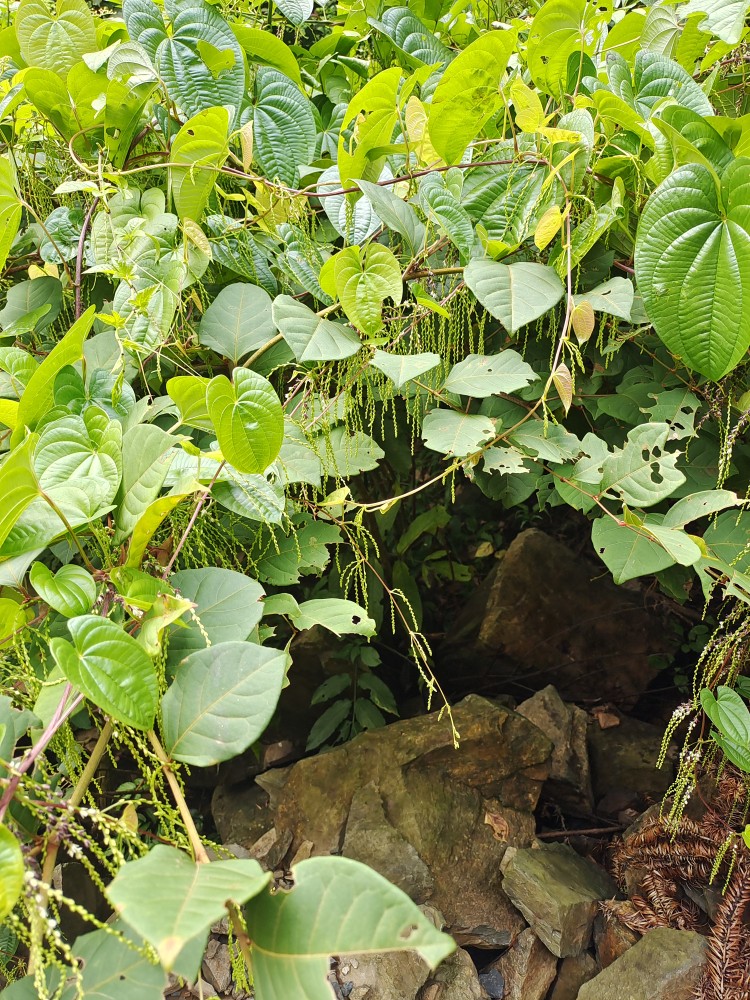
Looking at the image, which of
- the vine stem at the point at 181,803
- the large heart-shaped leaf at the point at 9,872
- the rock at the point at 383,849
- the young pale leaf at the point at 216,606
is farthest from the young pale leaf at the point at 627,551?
the rock at the point at 383,849

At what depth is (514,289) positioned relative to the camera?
0.81 metres

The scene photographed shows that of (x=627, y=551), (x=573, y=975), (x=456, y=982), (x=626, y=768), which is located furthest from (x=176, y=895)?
(x=626, y=768)

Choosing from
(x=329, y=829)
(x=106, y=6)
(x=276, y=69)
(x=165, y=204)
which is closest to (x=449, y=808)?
(x=329, y=829)

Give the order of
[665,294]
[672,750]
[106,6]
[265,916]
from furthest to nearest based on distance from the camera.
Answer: [106,6] → [672,750] → [665,294] → [265,916]

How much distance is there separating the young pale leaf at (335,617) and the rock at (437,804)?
77cm

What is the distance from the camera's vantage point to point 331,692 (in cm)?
177

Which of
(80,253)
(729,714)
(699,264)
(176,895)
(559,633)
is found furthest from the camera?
(559,633)

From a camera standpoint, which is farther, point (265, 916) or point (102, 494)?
point (102, 494)

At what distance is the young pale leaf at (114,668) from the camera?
546 mm

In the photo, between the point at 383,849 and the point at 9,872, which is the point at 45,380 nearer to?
the point at 9,872

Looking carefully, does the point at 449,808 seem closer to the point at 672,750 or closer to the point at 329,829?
the point at 329,829

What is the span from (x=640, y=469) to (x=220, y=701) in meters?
0.58

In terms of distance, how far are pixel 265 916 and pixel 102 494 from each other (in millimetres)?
395

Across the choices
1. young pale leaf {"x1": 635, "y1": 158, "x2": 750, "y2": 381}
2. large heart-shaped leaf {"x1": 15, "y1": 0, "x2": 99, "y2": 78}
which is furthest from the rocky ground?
large heart-shaped leaf {"x1": 15, "y1": 0, "x2": 99, "y2": 78}
